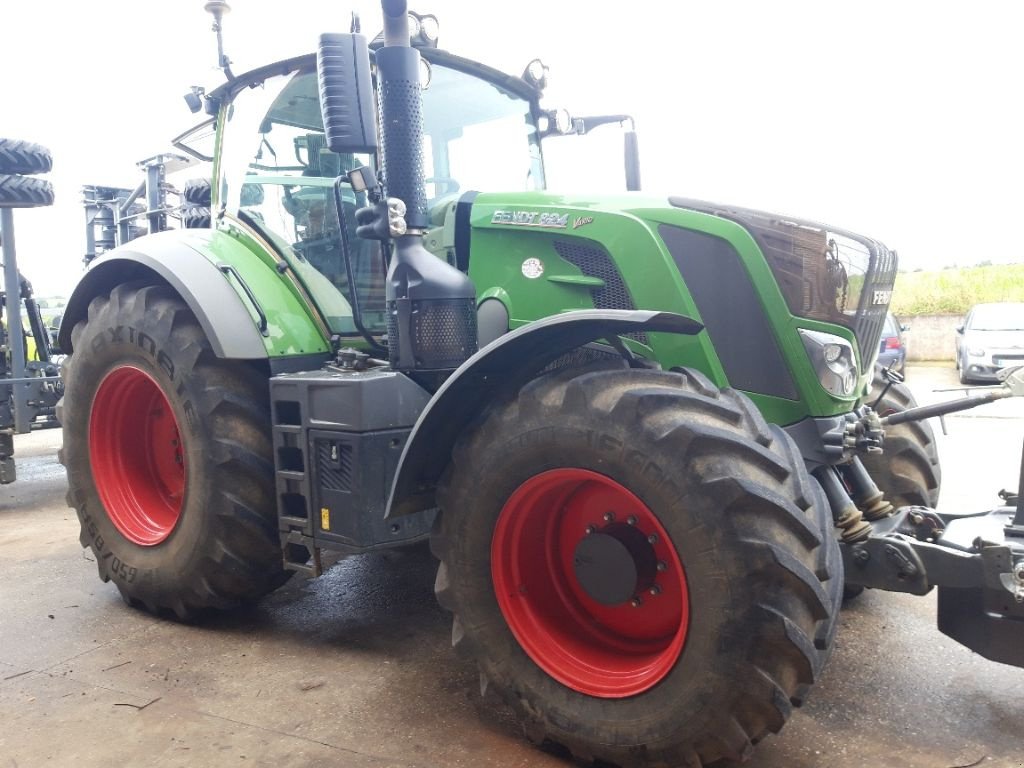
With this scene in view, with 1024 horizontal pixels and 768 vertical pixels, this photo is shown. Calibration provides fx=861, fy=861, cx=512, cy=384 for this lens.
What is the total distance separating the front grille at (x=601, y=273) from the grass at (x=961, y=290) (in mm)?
18524

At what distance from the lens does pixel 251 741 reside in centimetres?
284

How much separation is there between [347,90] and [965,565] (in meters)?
2.41

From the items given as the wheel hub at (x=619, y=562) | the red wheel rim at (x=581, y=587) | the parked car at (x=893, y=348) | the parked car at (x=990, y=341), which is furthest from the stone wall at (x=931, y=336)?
the wheel hub at (x=619, y=562)

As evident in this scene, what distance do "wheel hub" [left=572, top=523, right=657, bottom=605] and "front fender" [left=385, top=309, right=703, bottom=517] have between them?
574 millimetres

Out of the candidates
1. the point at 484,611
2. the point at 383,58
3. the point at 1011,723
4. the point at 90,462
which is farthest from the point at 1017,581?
the point at 90,462

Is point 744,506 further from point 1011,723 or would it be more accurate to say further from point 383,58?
point 383,58

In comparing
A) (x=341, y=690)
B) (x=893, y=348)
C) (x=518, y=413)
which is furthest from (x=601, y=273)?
(x=893, y=348)

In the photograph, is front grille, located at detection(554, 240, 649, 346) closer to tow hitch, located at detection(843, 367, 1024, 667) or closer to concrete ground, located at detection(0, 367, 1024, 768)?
tow hitch, located at detection(843, 367, 1024, 667)

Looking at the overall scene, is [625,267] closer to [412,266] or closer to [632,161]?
[412,266]

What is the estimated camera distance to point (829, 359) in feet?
9.72

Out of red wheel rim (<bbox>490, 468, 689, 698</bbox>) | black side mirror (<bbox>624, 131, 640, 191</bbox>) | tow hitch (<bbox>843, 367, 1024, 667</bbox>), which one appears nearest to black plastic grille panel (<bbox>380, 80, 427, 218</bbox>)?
red wheel rim (<bbox>490, 468, 689, 698</bbox>)

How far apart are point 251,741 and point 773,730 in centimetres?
166

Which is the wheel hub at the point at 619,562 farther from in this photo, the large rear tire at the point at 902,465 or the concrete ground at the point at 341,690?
the large rear tire at the point at 902,465

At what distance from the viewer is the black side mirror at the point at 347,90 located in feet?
9.32
